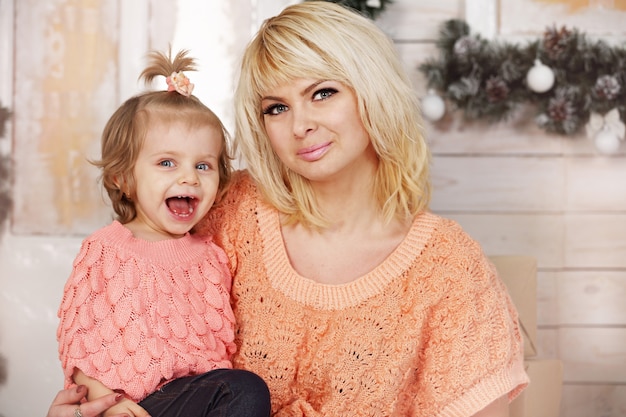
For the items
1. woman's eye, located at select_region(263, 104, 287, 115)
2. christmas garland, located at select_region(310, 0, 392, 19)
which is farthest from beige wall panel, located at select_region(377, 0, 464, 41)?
woman's eye, located at select_region(263, 104, 287, 115)

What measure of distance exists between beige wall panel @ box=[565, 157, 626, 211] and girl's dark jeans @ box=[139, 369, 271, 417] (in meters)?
1.80

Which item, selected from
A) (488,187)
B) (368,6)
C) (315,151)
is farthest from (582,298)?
(315,151)

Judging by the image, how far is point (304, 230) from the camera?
1915mm

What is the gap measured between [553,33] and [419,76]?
1.63 ft

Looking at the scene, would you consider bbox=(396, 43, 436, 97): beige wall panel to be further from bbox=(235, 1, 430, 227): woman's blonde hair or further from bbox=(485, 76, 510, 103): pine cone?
bbox=(235, 1, 430, 227): woman's blonde hair

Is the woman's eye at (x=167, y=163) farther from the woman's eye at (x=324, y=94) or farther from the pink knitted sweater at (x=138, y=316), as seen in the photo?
the woman's eye at (x=324, y=94)

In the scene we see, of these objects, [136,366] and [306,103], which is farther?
[306,103]

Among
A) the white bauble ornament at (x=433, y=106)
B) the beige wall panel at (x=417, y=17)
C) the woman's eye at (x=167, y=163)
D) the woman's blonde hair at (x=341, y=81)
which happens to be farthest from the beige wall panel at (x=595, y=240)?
the woman's eye at (x=167, y=163)

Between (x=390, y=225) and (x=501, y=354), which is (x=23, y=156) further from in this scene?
(x=501, y=354)

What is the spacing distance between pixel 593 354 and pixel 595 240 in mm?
442

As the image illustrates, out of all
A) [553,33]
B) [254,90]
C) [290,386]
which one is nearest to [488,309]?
[290,386]

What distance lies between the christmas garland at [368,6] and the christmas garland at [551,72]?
1.03 ft

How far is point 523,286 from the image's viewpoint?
2.27m

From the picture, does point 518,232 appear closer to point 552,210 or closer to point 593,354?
point 552,210
